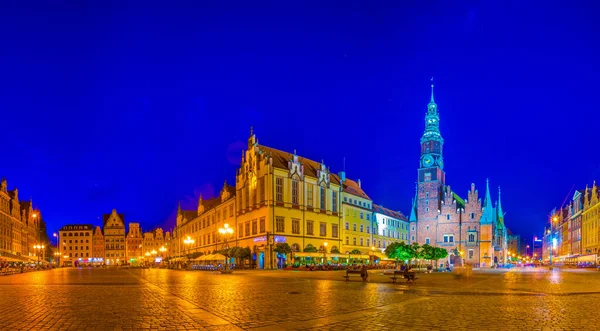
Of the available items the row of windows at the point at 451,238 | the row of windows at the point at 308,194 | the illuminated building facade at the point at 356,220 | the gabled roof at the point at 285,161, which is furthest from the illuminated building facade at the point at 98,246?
the row of windows at the point at 308,194

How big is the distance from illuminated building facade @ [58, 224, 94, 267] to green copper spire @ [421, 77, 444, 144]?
389 ft

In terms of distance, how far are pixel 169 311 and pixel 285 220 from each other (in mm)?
54441

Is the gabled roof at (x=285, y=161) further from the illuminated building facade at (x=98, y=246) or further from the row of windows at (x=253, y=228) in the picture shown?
the illuminated building facade at (x=98, y=246)

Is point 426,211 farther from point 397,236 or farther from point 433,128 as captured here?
point 433,128

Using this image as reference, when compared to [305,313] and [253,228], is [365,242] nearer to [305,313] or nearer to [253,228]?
[253,228]

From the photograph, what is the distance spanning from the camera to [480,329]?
10.9m

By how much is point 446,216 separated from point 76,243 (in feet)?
410

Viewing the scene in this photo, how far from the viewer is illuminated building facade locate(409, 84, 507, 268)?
10306 centimetres

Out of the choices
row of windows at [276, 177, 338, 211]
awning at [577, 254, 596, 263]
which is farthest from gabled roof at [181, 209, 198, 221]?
awning at [577, 254, 596, 263]

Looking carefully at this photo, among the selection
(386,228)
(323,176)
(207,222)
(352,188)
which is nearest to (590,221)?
(386,228)

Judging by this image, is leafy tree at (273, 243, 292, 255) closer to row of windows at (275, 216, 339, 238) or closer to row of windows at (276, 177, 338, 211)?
row of windows at (275, 216, 339, 238)

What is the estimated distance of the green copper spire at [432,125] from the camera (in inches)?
4481

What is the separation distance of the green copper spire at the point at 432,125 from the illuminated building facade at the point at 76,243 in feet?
Answer: 389

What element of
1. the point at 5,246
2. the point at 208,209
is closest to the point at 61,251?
the point at 5,246
